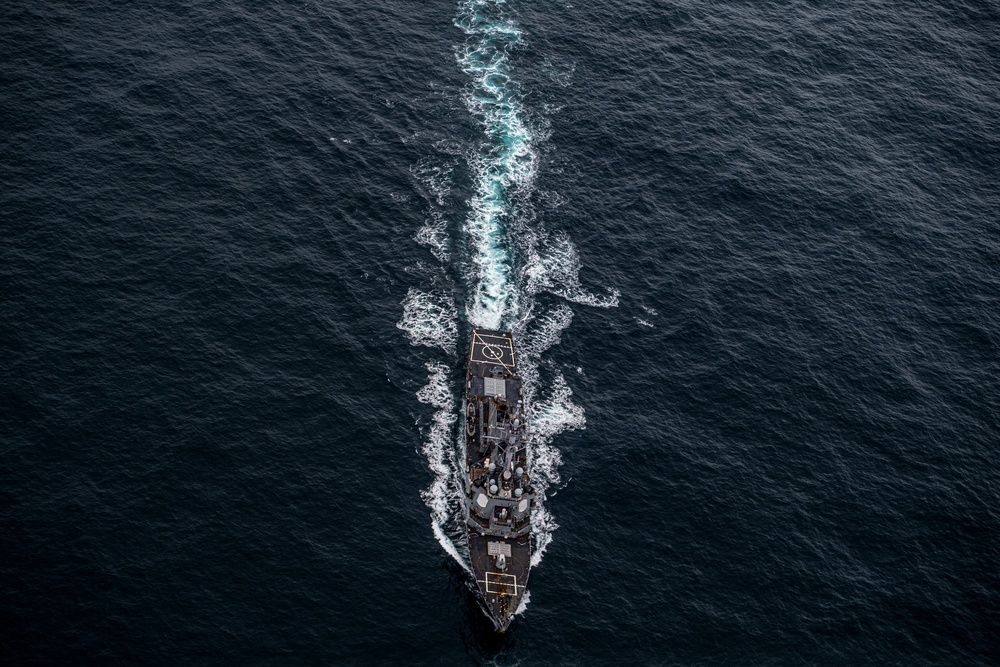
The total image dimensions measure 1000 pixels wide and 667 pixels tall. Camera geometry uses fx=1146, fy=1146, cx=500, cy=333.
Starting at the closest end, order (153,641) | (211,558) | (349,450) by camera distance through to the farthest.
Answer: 1. (153,641)
2. (211,558)
3. (349,450)

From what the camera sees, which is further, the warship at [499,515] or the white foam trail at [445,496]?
the white foam trail at [445,496]

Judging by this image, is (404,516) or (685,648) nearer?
(685,648)

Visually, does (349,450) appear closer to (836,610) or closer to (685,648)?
(685,648)

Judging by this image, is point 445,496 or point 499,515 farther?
point 445,496

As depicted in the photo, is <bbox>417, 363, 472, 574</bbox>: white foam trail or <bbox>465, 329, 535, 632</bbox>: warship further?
<bbox>417, 363, 472, 574</bbox>: white foam trail

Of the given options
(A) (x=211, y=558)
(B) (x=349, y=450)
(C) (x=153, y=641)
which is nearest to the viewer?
(C) (x=153, y=641)

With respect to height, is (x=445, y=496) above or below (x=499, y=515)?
below

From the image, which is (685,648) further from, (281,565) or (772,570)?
(281,565)

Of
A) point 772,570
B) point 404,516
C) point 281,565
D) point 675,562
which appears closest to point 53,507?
point 281,565

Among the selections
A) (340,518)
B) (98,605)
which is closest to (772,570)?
(340,518)
